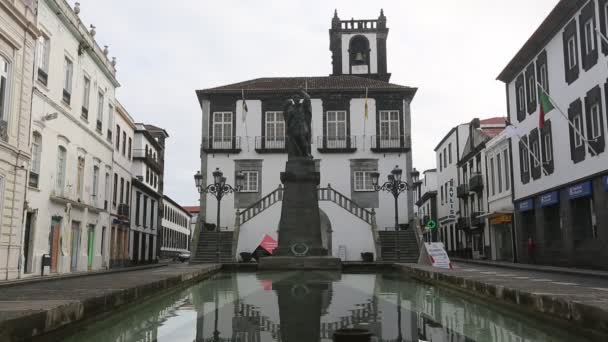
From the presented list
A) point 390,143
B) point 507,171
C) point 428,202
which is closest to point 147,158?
point 390,143

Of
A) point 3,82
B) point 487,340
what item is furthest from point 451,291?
point 3,82

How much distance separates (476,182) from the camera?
129 ft

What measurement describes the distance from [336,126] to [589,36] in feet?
63.3

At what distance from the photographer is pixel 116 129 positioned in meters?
33.1

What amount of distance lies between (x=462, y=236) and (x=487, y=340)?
143 feet

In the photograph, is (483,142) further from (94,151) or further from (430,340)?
(430,340)

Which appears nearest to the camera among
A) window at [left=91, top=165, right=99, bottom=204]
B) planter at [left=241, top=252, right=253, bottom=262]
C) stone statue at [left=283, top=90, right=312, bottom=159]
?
stone statue at [left=283, top=90, right=312, bottom=159]

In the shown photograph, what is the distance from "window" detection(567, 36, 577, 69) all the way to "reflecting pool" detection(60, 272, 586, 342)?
18.8 meters

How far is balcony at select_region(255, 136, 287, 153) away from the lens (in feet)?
124

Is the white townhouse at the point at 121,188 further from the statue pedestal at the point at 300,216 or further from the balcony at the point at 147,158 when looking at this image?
the statue pedestal at the point at 300,216

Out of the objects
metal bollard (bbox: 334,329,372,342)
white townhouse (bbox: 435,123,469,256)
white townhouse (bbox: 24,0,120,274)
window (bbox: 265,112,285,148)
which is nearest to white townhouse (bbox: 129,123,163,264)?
white townhouse (bbox: 24,0,120,274)

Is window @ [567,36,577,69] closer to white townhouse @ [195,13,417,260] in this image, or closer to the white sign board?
the white sign board

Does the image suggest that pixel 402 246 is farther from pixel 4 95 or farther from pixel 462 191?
pixel 4 95

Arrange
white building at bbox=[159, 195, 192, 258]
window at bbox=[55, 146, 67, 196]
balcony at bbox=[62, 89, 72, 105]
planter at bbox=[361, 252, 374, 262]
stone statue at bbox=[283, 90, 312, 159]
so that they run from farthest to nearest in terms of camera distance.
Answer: white building at bbox=[159, 195, 192, 258]
planter at bbox=[361, 252, 374, 262]
balcony at bbox=[62, 89, 72, 105]
window at bbox=[55, 146, 67, 196]
stone statue at bbox=[283, 90, 312, 159]
